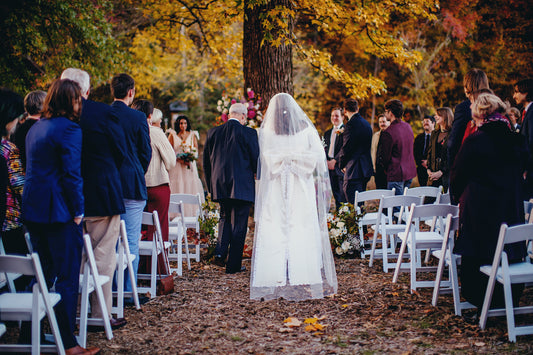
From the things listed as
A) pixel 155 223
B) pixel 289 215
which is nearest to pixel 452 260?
pixel 289 215

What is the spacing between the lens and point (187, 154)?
32.0 feet

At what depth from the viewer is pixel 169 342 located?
461cm

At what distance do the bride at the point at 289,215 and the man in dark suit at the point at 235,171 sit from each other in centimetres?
80

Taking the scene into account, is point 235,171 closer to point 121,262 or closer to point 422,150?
point 121,262

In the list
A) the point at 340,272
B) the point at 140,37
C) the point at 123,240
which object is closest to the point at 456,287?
the point at 340,272

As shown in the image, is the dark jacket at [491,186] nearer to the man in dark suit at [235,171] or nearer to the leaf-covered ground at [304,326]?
the leaf-covered ground at [304,326]

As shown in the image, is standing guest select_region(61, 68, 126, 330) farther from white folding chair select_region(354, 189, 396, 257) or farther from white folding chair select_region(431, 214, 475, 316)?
white folding chair select_region(354, 189, 396, 257)

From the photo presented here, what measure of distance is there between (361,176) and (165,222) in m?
3.59

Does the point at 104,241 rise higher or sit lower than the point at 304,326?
higher

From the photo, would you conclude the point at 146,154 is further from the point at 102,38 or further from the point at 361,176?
the point at 102,38

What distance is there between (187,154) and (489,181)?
246 inches

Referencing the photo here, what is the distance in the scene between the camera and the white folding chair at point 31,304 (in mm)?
3490

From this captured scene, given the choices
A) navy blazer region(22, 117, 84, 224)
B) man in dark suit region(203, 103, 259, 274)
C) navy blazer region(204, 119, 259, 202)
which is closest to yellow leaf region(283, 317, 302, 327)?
man in dark suit region(203, 103, 259, 274)

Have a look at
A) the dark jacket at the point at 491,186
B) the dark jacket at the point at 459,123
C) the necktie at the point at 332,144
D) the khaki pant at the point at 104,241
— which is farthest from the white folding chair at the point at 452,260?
the necktie at the point at 332,144
